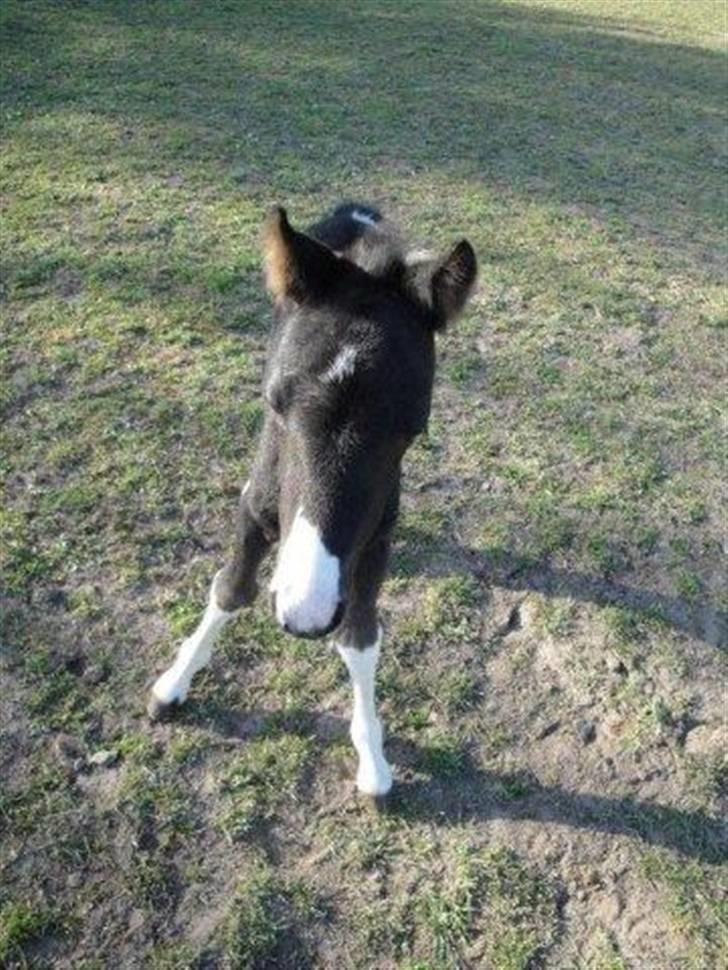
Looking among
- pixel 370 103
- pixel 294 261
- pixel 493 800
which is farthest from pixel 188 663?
pixel 370 103

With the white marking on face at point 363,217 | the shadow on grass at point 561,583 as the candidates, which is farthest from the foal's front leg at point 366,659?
the white marking on face at point 363,217

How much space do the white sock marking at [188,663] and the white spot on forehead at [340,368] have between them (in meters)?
1.46

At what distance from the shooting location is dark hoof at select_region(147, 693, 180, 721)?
3.71 meters

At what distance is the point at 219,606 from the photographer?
11.8 feet

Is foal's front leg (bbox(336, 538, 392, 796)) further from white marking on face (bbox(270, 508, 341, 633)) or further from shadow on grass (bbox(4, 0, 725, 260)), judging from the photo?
shadow on grass (bbox(4, 0, 725, 260))

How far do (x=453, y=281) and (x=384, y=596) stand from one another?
80.7 inches

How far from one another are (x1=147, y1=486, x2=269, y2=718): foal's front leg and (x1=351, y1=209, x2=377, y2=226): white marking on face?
3.70 feet

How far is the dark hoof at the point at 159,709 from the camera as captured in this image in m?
3.71

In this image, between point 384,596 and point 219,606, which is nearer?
point 219,606

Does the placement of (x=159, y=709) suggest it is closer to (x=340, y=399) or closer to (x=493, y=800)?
(x=493, y=800)

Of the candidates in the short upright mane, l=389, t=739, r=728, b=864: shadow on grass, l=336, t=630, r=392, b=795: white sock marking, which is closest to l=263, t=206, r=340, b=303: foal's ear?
the short upright mane

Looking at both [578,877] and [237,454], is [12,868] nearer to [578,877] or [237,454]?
[578,877]

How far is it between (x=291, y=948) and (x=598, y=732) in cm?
161

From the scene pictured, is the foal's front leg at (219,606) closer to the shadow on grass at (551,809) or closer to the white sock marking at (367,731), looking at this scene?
the white sock marking at (367,731)
